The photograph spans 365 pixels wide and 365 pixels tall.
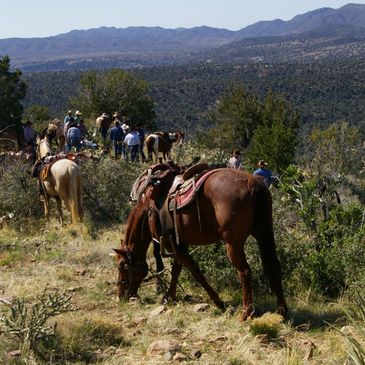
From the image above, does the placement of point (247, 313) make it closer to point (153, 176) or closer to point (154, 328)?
point (154, 328)

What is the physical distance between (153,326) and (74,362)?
1017mm

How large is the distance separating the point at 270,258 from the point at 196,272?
0.90m

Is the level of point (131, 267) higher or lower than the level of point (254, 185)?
lower

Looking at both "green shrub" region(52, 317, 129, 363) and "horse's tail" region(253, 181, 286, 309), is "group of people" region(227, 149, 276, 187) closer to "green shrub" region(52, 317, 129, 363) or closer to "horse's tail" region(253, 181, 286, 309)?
"horse's tail" region(253, 181, 286, 309)

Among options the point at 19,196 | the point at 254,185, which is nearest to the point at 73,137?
the point at 19,196

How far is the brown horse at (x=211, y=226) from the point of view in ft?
17.7

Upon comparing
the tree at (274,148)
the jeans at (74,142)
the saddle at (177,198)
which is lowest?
Answer: the tree at (274,148)

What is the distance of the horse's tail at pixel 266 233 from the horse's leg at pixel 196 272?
688 millimetres

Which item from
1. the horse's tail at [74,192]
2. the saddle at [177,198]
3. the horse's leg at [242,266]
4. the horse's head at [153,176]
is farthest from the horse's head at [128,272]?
the horse's tail at [74,192]

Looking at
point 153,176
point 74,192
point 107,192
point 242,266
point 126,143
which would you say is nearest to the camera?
point 242,266

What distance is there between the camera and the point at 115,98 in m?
33.3

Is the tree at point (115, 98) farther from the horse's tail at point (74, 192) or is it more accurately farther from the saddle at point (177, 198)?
the saddle at point (177, 198)

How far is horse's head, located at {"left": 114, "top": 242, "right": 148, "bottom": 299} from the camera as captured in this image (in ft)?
21.1

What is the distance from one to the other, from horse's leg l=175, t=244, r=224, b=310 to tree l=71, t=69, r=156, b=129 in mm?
25983
